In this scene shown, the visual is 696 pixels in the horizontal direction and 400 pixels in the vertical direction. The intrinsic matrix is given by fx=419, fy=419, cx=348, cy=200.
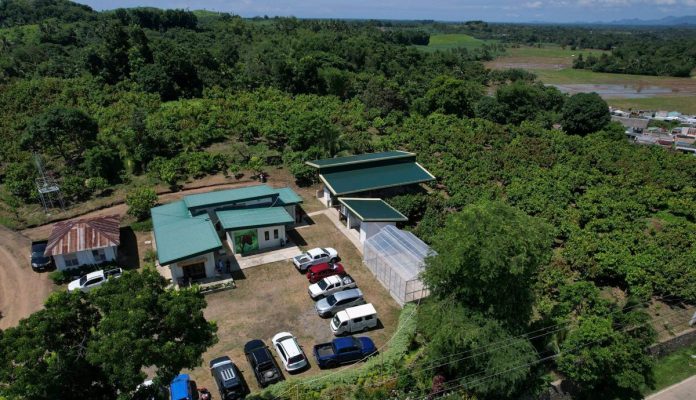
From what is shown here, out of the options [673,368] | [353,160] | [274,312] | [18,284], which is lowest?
[673,368]

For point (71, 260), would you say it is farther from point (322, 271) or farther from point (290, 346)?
point (290, 346)

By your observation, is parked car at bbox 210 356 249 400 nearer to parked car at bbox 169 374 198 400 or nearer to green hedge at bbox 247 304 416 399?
green hedge at bbox 247 304 416 399

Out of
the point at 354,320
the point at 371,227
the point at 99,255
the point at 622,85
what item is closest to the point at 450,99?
the point at 371,227

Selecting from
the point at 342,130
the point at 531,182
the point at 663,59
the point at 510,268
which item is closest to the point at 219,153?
the point at 342,130

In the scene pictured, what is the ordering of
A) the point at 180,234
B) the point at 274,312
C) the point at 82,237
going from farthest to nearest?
the point at 180,234
the point at 82,237
the point at 274,312

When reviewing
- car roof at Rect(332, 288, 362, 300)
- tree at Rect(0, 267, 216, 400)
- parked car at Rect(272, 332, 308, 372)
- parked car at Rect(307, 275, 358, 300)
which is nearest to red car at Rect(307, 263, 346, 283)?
parked car at Rect(307, 275, 358, 300)

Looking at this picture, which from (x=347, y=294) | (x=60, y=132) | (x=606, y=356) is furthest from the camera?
(x=60, y=132)

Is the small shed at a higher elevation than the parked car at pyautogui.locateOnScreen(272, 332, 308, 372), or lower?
higher

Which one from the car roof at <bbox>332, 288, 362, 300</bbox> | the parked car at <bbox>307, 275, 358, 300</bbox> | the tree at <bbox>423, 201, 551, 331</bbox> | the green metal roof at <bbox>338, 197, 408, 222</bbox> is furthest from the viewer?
the green metal roof at <bbox>338, 197, 408, 222</bbox>
